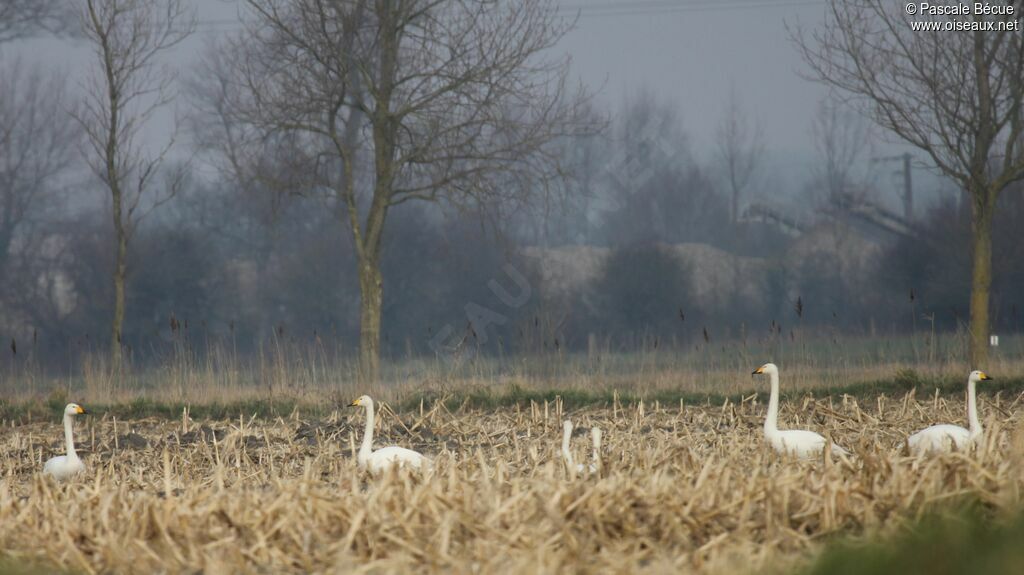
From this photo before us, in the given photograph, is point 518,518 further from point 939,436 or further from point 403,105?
point 403,105

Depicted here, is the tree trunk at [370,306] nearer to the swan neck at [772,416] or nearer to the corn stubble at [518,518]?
the swan neck at [772,416]

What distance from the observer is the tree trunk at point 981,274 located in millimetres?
14078

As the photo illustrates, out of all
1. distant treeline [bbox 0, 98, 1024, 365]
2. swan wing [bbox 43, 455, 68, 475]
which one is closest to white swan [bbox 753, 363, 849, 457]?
swan wing [bbox 43, 455, 68, 475]

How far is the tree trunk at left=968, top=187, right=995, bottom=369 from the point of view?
1408 centimetres

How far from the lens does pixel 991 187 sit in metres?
14.1

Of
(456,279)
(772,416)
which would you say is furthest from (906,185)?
(772,416)

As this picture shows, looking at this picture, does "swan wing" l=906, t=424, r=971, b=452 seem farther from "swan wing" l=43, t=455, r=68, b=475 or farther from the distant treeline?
the distant treeline

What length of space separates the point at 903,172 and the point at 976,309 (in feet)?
108

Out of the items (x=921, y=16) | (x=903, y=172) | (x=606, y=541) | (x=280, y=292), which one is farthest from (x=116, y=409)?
(x=903, y=172)

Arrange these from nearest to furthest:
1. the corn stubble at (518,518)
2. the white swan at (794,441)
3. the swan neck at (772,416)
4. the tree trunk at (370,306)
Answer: the corn stubble at (518,518), the white swan at (794,441), the swan neck at (772,416), the tree trunk at (370,306)

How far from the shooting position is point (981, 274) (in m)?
14.5

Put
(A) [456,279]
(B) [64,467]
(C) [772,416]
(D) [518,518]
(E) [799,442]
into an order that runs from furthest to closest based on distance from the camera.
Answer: (A) [456,279] < (B) [64,467] < (C) [772,416] < (E) [799,442] < (D) [518,518]

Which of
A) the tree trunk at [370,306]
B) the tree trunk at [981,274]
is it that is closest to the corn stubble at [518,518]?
the tree trunk at [981,274]

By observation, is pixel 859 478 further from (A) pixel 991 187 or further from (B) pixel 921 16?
(B) pixel 921 16
